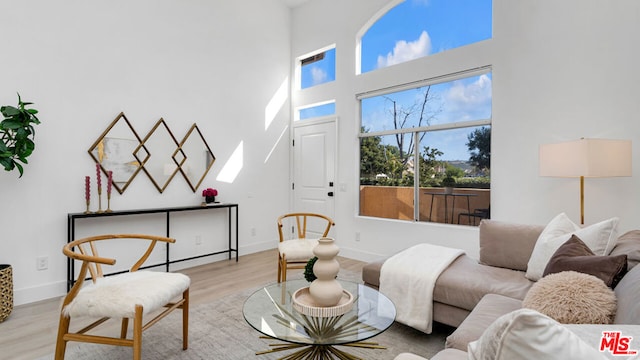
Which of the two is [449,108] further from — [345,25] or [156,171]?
[156,171]

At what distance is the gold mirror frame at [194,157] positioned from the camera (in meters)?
4.14

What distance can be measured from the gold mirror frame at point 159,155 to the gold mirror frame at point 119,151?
0.27 feet

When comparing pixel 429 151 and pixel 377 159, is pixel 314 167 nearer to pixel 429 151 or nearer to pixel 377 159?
pixel 377 159

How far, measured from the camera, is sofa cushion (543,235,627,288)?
1.38m

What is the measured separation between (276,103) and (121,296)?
4065 millimetres

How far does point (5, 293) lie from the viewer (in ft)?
8.48

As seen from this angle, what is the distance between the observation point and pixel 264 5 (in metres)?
5.12

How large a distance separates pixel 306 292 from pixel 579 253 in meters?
1.54

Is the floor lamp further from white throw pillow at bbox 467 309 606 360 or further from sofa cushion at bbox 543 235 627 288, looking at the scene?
white throw pillow at bbox 467 309 606 360

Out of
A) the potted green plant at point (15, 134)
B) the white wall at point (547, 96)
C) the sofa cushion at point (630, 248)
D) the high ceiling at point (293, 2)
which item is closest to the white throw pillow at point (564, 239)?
the sofa cushion at point (630, 248)

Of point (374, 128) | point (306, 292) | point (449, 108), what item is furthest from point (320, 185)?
point (306, 292)

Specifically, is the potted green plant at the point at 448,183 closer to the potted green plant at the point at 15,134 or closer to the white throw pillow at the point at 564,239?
the white throw pillow at the point at 564,239

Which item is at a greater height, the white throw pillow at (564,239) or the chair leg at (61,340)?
the white throw pillow at (564,239)

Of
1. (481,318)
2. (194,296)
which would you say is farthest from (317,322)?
(194,296)
